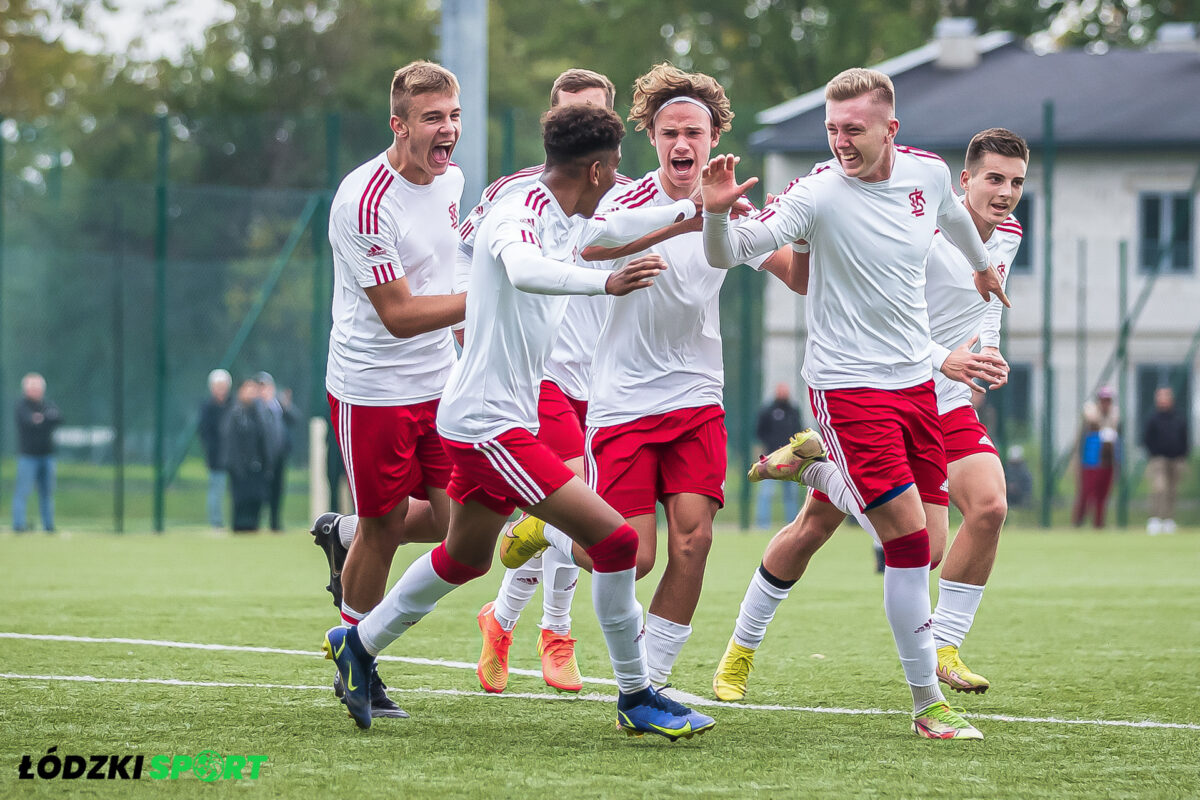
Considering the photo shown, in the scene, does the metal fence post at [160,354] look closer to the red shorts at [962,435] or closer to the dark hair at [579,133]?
the red shorts at [962,435]

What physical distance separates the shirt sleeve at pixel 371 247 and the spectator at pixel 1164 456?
16777 mm

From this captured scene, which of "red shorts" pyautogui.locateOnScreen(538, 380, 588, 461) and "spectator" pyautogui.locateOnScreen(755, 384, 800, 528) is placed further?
"spectator" pyautogui.locateOnScreen(755, 384, 800, 528)

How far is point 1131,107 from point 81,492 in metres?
21.7

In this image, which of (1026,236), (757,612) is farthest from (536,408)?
(1026,236)

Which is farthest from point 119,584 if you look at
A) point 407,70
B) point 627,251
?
point 627,251

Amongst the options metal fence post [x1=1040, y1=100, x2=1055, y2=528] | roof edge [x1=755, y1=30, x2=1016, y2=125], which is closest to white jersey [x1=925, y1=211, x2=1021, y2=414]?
metal fence post [x1=1040, y1=100, x2=1055, y2=528]

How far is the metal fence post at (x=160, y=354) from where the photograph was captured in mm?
18438

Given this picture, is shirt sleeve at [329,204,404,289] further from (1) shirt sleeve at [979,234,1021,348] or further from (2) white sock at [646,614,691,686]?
(1) shirt sleeve at [979,234,1021,348]

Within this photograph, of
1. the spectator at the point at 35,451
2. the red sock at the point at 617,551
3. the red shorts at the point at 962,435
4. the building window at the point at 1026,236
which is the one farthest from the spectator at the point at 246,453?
the building window at the point at 1026,236

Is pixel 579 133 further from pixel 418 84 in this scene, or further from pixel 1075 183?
pixel 1075 183

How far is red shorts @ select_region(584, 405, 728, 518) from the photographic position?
567 centimetres

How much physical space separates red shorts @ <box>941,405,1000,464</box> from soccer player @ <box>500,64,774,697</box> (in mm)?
1143

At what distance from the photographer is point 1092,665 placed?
23.9 ft

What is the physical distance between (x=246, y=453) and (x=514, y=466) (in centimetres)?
1354
